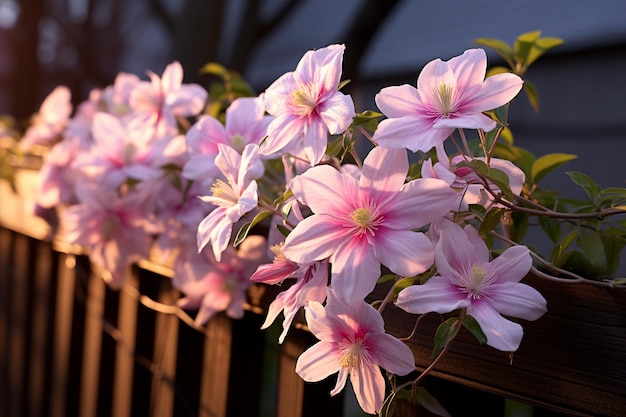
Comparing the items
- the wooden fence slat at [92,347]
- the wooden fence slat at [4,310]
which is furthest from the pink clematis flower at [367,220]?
the wooden fence slat at [4,310]

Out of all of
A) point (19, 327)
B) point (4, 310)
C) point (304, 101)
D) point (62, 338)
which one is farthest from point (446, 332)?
point (4, 310)

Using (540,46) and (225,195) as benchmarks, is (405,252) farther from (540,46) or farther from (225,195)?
(540,46)

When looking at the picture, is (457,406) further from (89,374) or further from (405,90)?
(89,374)

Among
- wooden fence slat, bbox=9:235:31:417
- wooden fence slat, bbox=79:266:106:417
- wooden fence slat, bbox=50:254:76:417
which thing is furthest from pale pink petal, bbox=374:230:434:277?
wooden fence slat, bbox=9:235:31:417

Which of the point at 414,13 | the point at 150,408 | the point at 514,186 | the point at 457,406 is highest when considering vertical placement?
the point at 414,13

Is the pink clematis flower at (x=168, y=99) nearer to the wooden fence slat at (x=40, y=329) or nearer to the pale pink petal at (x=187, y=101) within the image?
the pale pink petal at (x=187, y=101)

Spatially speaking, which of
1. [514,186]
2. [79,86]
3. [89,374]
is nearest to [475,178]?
[514,186]

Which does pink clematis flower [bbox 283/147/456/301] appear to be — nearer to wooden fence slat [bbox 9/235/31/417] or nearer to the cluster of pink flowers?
the cluster of pink flowers
